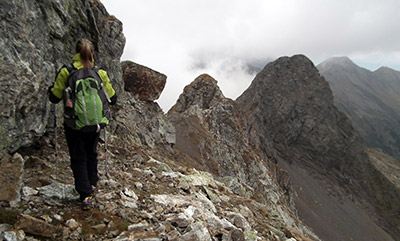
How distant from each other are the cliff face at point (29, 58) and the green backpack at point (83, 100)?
3879 millimetres

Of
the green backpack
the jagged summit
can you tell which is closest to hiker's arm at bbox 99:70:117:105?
the green backpack

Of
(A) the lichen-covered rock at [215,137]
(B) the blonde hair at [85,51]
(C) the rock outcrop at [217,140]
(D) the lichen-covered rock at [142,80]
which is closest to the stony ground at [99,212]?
(B) the blonde hair at [85,51]

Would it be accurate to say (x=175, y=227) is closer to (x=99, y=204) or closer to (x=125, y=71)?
(x=99, y=204)

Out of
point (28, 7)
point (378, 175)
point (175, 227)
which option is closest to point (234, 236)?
point (175, 227)

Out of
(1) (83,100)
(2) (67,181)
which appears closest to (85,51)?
(1) (83,100)

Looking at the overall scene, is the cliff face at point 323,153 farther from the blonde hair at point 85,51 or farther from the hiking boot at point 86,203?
the blonde hair at point 85,51

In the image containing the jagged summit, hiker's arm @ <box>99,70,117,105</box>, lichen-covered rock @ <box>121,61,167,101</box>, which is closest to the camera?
hiker's arm @ <box>99,70,117,105</box>

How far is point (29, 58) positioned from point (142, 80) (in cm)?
2826

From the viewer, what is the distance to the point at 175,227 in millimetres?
7258

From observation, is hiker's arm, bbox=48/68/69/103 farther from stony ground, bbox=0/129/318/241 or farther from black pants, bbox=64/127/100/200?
stony ground, bbox=0/129/318/241

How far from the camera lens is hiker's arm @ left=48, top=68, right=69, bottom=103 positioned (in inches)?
256

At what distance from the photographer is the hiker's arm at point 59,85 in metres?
6.51

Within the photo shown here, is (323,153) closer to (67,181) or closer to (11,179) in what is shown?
(67,181)

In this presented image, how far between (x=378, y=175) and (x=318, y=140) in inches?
1899
